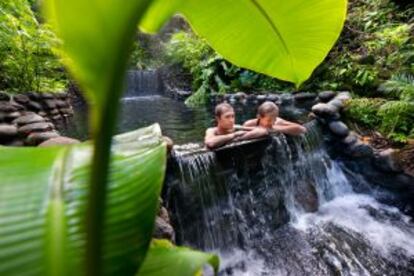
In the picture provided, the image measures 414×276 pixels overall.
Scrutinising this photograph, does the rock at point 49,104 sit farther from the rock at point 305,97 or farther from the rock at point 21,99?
the rock at point 305,97

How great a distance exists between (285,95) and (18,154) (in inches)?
330

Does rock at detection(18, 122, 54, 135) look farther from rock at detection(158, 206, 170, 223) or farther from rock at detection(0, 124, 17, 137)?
rock at detection(158, 206, 170, 223)

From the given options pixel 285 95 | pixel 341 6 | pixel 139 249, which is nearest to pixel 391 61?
pixel 285 95

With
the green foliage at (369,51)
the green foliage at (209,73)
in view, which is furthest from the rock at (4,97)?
the green foliage at (369,51)

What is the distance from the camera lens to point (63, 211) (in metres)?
0.43

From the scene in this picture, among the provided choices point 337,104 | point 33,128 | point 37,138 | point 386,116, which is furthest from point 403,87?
point 33,128

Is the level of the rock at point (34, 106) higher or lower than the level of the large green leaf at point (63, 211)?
lower

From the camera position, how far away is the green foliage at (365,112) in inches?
229

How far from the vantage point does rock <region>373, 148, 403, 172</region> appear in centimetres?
482

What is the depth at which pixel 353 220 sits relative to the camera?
4500mm

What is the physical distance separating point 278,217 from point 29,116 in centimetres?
357

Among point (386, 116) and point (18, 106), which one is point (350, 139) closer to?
point (386, 116)

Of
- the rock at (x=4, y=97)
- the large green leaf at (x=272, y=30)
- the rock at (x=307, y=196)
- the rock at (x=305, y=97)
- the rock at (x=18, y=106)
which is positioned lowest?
the rock at (x=307, y=196)

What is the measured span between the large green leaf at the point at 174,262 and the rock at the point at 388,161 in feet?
16.3
